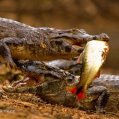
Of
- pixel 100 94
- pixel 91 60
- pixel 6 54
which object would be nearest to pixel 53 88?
pixel 100 94

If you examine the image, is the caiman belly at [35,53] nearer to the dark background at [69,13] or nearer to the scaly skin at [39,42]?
the scaly skin at [39,42]

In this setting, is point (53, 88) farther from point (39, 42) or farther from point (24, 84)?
point (39, 42)

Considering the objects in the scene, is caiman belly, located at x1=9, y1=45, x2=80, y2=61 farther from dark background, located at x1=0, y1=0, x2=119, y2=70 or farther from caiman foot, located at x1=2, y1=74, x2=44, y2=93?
dark background, located at x1=0, y1=0, x2=119, y2=70

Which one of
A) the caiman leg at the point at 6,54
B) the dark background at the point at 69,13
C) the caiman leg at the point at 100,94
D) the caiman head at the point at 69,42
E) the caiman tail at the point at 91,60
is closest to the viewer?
the caiman tail at the point at 91,60

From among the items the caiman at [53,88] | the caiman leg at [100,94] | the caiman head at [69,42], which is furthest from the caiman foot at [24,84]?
the caiman leg at [100,94]

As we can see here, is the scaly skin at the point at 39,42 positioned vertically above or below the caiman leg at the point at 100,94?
above

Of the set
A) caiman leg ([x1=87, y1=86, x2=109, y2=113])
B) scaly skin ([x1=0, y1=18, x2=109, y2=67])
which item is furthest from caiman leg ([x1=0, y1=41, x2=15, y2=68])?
caiman leg ([x1=87, y1=86, x2=109, y2=113])
